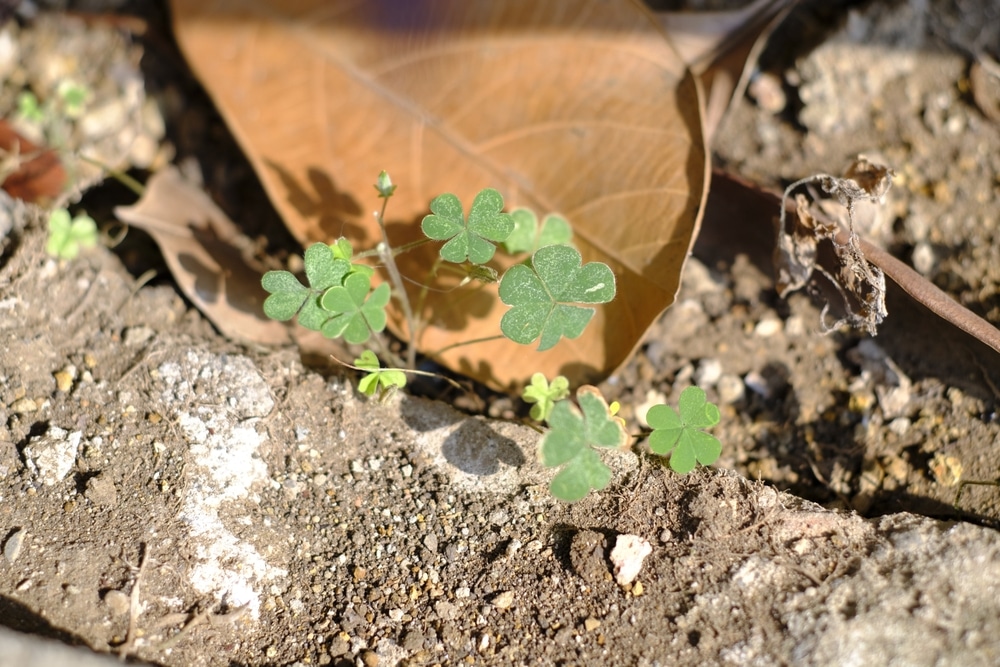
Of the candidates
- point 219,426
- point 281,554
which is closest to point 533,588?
point 281,554

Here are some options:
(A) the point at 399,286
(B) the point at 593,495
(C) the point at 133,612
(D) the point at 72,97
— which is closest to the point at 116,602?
(C) the point at 133,612

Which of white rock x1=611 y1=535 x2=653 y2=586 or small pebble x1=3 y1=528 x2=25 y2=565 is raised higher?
white rock x1=611 y1=535 x2=653 y2=586

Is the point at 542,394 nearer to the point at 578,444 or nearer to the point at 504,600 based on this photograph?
the point at 578,444

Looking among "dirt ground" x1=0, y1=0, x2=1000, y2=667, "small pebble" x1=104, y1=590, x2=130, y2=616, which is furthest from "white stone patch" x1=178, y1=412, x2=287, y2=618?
"small pebble" x1=104, y1=590, x2=130, y2=616

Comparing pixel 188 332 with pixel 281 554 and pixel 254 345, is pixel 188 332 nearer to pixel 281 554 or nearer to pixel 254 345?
pixel 254 345

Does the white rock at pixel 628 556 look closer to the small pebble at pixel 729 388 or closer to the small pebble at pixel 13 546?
the small pebble at pixel 729 388

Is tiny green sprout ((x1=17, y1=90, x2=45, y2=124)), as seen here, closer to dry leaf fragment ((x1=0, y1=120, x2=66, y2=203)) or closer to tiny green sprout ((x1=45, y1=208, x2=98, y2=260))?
dry leaf fragment ((x1=0, y1=120, x2=66, y2=203))
